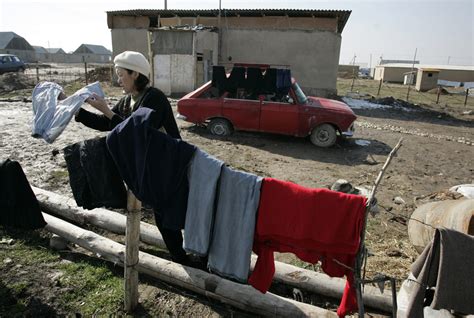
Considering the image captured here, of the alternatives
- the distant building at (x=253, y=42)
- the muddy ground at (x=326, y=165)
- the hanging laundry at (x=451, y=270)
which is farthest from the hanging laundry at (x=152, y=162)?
the distant building at (x=253, y=42)

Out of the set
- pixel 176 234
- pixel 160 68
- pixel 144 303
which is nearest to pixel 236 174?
pixel 176 234

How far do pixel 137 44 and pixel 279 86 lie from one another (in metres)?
14.5

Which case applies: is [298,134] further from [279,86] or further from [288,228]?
[288,228]

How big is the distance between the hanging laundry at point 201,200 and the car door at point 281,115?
20.8ft

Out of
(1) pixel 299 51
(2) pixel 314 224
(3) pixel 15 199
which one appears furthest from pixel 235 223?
(1) pixel 299 51

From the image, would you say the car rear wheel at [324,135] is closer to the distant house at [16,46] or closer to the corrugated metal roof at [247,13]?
the corrugated metal roof at [247,13]

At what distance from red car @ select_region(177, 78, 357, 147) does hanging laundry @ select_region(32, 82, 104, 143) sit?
6.18m

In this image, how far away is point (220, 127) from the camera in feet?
30.3

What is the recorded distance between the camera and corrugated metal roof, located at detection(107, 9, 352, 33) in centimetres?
1703

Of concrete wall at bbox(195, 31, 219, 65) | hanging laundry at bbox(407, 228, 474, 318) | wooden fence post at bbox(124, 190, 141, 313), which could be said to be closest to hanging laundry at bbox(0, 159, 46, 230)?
wooden fence post at bbox(124, 190, 141, 313)

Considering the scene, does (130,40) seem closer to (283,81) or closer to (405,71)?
(283,81)

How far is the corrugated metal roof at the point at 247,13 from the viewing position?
17031 millimetres

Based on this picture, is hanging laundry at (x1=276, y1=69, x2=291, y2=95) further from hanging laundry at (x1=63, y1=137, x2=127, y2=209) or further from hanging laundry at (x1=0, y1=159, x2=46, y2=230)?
hanging laundry at (x1=63, y1=137, x2=127, y2=209)

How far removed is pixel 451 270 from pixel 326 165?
18.3 feet
